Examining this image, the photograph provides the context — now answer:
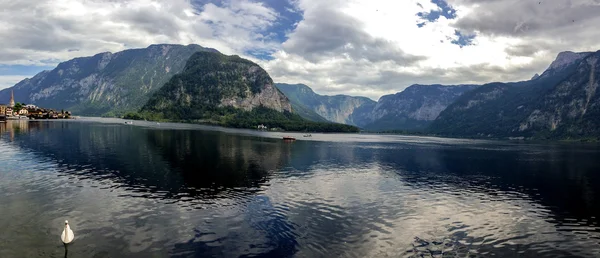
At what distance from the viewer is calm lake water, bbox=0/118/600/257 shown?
42.5m

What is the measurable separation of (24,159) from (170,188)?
59.5 m

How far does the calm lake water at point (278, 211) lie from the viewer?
42.5 m

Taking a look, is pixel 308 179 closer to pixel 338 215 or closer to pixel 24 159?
pixel 338 215

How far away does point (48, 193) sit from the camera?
→ 63.3m

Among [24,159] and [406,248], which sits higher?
[24,159]

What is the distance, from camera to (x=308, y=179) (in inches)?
3612

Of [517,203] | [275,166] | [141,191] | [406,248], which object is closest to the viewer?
[406,248]

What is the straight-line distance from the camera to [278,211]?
58.6 metres

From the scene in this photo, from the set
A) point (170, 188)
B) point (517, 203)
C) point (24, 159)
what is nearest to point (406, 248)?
point (517, 203)

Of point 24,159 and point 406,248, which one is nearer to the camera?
point 406,248

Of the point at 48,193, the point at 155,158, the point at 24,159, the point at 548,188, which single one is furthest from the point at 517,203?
the point at 24,159

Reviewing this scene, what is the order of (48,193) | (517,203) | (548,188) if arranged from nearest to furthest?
(48,193), (517,203), (548,188)

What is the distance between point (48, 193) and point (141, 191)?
15.5 meters

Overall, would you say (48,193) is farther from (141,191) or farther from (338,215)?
(338,215)
